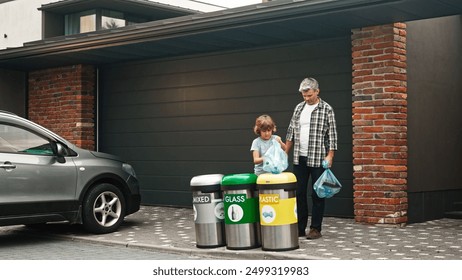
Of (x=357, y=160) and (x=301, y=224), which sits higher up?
(x=357, y=160)

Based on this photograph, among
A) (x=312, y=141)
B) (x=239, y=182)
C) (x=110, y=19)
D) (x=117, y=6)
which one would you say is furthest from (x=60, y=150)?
(x=110, y=19)

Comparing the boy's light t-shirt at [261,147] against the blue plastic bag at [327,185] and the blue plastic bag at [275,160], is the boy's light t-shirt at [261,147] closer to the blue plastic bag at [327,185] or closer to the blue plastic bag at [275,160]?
the blue plastic bag at [275,160]

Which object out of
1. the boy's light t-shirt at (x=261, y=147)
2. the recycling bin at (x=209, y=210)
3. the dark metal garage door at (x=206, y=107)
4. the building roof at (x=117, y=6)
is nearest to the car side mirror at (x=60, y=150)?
the recycling bin at (x=209, y=210)

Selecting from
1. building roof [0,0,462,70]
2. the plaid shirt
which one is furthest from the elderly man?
building roof [0,0,462,70]

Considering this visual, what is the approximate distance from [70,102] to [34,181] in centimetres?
567

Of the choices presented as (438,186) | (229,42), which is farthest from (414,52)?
(229,42)

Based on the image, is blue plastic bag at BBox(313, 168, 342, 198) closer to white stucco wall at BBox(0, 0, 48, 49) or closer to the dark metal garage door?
the dark metal garage door

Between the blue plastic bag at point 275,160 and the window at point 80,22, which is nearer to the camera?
the blue plastic bag at point 275,160

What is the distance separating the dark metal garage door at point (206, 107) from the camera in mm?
10820

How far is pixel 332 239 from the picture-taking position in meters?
8.48

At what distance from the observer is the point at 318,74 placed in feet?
36.0

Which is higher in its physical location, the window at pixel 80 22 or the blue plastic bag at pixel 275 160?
the window at pixel 80 22
